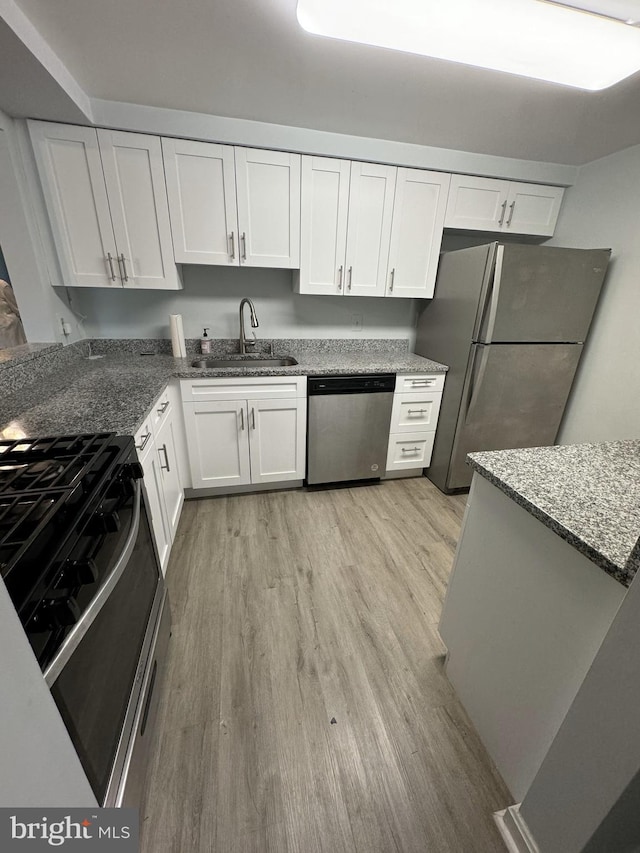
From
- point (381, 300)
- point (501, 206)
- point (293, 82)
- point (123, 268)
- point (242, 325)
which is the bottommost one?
point (242, 325)

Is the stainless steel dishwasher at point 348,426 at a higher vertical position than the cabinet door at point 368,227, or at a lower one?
lower

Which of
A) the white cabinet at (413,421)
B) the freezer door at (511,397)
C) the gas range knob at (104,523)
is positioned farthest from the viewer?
the white cabinet at (413,421)

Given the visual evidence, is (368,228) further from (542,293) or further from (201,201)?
(542,293)

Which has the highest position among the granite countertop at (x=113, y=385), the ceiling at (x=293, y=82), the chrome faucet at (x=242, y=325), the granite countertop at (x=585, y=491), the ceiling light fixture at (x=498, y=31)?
the ceiling at (x=293, y=82)

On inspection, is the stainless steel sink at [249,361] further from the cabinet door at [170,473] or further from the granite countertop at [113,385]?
the cabinet door at [170,473]

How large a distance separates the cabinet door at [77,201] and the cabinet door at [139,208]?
0.05 meters

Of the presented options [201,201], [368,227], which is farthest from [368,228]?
[201,201]

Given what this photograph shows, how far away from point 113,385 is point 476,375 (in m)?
2.15

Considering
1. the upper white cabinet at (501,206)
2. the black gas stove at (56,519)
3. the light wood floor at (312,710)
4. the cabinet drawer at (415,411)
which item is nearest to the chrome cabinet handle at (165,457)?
the light wood floor at (312,710)

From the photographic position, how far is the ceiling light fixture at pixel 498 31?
0.96m

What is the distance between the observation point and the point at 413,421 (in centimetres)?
254

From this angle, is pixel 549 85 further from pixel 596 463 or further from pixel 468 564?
pixel 468 564

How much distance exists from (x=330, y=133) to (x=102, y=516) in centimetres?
241

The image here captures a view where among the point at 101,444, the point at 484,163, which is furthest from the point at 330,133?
the point at 101,444
